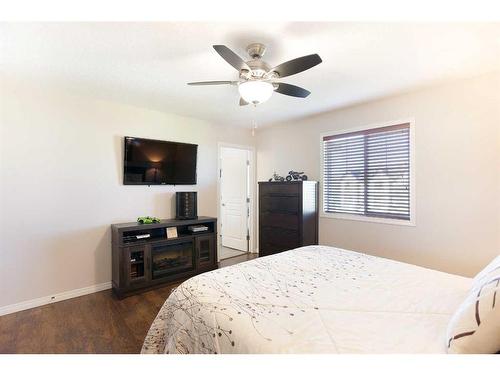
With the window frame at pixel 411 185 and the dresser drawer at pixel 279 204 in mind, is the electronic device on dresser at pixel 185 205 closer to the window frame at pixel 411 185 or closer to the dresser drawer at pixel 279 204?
the dresser drawer at pixel 279 204

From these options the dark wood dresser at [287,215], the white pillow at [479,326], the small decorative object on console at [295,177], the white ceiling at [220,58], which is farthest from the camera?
the small decorative object on console at [295,177]

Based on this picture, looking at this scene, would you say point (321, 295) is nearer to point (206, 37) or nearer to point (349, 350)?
point (349, 350)

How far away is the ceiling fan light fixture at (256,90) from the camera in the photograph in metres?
1.77

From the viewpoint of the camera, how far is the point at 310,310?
1.20 metres

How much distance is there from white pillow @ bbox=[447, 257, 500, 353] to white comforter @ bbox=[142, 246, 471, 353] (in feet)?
0.32

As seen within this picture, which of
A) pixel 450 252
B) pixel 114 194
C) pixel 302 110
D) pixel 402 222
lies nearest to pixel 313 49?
pixel 302 110

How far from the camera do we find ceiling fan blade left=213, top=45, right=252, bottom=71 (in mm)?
1466

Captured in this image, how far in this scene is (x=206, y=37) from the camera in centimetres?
172

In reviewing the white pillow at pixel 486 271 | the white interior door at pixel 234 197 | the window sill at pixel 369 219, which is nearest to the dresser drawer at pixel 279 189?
the window sill at pixel 369 219

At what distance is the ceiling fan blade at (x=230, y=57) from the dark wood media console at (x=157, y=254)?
2.17 m

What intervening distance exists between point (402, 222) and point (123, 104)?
370cm

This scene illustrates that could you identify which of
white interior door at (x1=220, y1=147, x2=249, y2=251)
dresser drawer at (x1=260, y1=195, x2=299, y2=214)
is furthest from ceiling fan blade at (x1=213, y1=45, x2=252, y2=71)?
white interior door at (x1=220, y1=147, x2=249, y2=251)

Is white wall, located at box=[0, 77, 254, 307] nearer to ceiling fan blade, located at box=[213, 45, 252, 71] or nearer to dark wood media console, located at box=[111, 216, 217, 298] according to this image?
dark wood media console, located at box=[111, 216, 217, 298]

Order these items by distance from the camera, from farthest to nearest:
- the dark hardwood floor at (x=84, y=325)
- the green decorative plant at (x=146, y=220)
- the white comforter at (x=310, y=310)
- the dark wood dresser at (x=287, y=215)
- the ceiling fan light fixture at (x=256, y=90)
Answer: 1. the dark wood dresser at (x=287, y=215)
2. the green decorative plant at (x=146, y=220)
3. the dark hardwood floor at (x=84, y=325)
4. the ceiling fan light fixture at (x=256, y=90)
5. the white comforter at (x=310, y=310)
